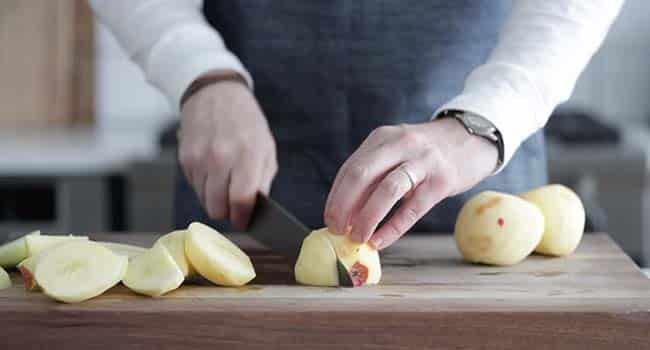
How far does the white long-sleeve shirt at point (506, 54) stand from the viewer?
3.77 feet

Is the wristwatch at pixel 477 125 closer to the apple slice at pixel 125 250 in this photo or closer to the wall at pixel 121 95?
the apple slice at pixel 125 250

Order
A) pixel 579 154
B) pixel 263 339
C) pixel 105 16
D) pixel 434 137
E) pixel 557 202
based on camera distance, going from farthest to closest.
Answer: pixel 579 154
pixel 105 16
pixel 557 202
pixel 434 137
pixel 263 339

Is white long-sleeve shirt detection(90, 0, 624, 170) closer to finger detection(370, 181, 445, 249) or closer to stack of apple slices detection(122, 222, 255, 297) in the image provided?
finger detection(370, 181, 445, 249)

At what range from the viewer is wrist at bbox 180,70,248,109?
1298 mm

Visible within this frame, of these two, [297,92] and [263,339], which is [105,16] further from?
[263,339]

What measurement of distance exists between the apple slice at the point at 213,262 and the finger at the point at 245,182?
0.53 ft

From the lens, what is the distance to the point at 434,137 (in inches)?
43.2

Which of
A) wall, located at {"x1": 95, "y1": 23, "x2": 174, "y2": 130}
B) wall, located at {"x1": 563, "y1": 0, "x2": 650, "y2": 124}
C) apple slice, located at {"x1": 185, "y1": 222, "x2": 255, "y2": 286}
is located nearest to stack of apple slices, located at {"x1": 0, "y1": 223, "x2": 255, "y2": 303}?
apple slice, located at {"x1": 185, "y1": 222, "x2": 255, "y2": 286}

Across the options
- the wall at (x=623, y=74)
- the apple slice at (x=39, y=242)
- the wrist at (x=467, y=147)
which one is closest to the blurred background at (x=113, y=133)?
the wall at (x=623, y=74)

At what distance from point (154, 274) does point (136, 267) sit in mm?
26

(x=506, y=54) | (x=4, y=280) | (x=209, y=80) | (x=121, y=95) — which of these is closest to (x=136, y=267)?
(x=4, y=280)

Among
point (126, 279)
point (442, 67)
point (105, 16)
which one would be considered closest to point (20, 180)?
point (105, 16)

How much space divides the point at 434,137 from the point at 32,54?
6.36 ft

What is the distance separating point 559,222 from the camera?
1195 millimetres
